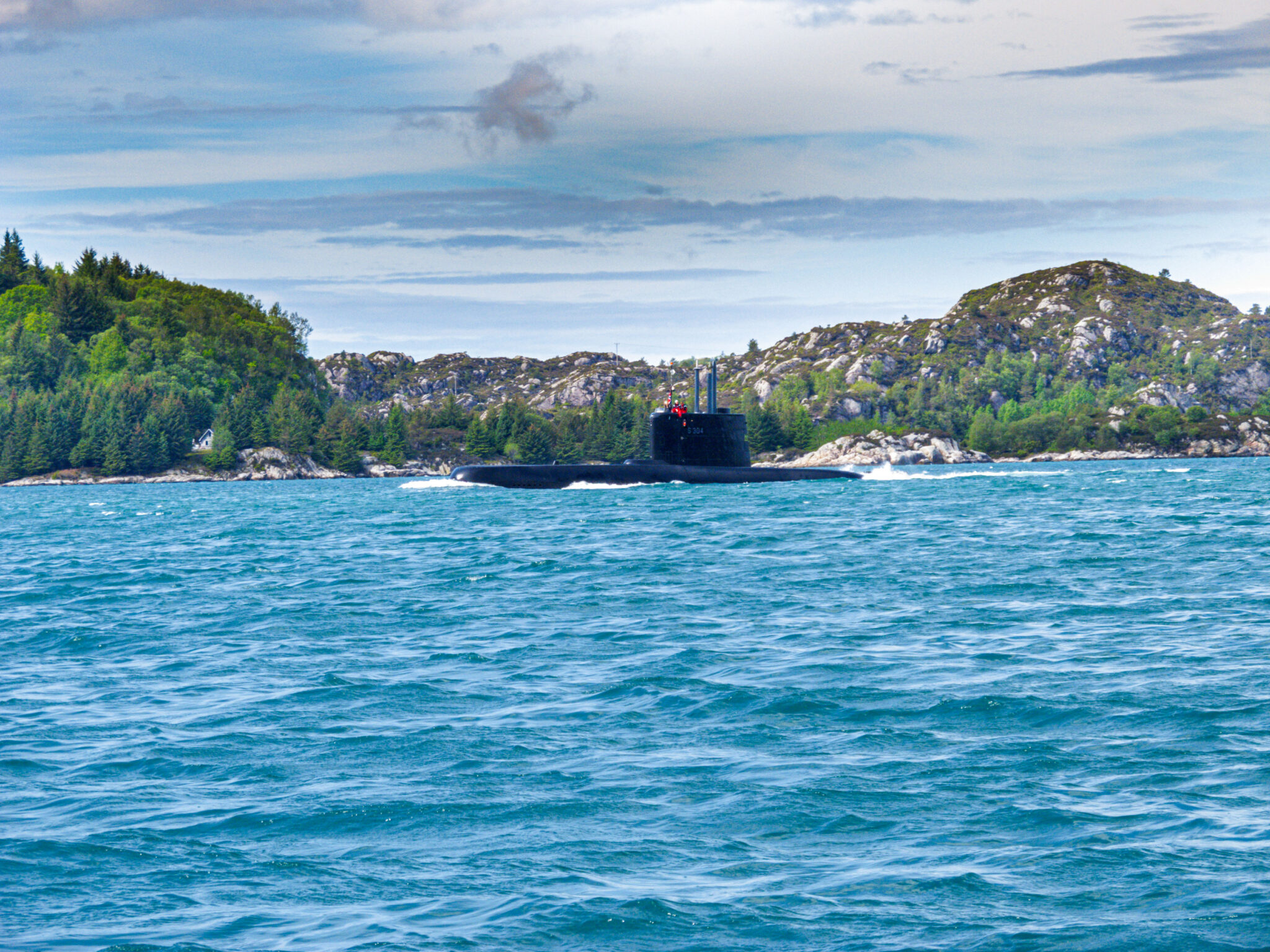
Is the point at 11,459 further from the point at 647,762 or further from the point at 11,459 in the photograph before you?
the point at 647,762

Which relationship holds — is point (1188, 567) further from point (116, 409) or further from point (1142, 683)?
point (116, 409)

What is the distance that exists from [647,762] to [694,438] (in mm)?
Answer: 64680

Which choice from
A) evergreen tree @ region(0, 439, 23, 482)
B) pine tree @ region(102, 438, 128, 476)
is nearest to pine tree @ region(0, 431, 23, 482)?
evergreen tree @ region(0, 439, 23, 482)

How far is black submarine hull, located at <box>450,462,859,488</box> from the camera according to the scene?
78.4 meters

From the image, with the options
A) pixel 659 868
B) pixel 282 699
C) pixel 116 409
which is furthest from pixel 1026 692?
pixel 116 409

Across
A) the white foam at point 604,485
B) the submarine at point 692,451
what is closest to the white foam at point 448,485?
the white foam at point 604,485

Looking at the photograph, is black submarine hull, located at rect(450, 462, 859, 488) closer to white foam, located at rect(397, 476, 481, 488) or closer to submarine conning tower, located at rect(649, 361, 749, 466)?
submarine conning tower, located at rect(649, 361, 749, 466)

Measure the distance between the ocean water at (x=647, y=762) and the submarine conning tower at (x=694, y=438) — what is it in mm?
45732

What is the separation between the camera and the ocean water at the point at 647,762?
29.8 ft

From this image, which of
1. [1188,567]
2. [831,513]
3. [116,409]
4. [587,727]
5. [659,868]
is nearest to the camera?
[659,868]

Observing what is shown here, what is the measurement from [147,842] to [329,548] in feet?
112

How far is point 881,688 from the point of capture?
55.5ft

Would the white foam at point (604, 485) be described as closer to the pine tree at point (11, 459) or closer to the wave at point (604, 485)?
the wave at point (604, 485)

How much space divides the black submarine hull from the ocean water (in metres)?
46.3
